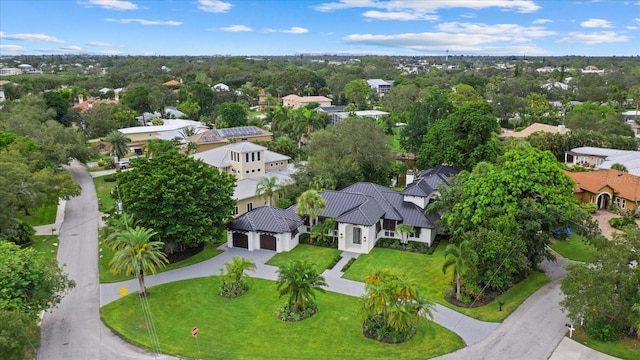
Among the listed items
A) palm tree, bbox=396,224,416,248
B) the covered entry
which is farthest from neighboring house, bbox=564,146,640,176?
the covered entry

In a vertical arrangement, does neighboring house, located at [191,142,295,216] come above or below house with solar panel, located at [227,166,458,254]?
above

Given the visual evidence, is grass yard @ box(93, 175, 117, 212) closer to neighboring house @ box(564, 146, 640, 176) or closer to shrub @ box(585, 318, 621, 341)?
shrub @ box(585, 318, 621, 341)

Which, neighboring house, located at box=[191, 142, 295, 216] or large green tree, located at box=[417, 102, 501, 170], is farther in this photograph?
large green tree, located at box=[417, 102, 501, 170]

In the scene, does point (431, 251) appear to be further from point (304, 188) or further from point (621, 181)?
point (621, 181)

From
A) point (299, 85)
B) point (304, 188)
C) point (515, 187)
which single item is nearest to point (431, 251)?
point (515, 187)

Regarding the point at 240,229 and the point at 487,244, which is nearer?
the point at 487,244

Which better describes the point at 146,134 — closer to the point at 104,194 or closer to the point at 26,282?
the point at 104,194
